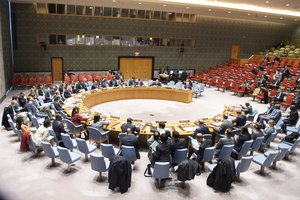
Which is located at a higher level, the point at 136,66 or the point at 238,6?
the point at 238,6

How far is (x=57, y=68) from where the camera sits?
2155 centimetres

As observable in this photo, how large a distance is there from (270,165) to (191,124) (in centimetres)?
287

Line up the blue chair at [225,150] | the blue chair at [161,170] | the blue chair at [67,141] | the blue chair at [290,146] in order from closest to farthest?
1. the blue chair at [161,170]
2. the blue chair at [225,150]
3. the blue chair at [67,141]
4. the blue chair at [290,146]

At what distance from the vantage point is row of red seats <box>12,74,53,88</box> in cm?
1862

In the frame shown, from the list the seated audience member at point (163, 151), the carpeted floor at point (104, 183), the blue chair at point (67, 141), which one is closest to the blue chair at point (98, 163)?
the carpeted floor at point (104, 183)

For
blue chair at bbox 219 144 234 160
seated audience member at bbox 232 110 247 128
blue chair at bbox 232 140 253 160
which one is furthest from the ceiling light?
blue chair at bbox 219 144 234 160

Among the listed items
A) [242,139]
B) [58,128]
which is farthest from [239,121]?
[58,128]

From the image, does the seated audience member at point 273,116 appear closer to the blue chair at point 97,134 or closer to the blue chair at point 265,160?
the blue chair at point 265,160

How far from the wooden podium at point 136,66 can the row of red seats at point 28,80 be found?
251 inches

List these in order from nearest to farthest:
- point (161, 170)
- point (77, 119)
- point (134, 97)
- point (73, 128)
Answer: point (161, 170)
point (73, 128)
point (77, 119)
point (134, 97)

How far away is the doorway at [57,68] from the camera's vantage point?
2125 cm

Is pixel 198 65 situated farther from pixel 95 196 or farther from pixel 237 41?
pixel 95 196

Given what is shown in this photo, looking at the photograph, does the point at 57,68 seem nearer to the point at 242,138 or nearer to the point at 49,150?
the point at 49,150

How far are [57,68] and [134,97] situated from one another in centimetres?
820
